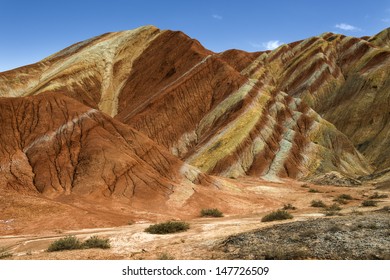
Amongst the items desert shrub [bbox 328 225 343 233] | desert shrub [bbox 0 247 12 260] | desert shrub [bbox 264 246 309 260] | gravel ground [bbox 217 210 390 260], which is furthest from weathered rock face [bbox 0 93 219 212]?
desert shrub [bbox 264 246 309 260]

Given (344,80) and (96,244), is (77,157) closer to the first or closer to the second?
(96,244)

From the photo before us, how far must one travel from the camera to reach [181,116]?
7369 cm

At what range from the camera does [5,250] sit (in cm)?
1653

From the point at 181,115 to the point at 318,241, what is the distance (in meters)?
62.4

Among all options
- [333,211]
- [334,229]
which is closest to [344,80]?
[333,211]

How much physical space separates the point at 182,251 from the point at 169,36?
94.7 meters

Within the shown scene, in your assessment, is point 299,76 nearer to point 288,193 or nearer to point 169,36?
point 169,36

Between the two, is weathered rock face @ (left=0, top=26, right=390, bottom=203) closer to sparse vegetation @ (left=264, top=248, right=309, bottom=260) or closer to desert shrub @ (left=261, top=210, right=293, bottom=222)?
desert shrub @ (left=261, top=210, right=293, bottom=222)

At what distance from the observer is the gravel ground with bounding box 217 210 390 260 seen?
436 inches

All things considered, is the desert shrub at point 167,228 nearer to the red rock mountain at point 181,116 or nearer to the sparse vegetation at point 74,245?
the sparse vegetation at point 74,245

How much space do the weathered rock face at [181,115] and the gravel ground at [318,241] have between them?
19611 mm

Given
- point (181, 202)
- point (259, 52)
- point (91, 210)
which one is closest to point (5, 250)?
point (91, 210)

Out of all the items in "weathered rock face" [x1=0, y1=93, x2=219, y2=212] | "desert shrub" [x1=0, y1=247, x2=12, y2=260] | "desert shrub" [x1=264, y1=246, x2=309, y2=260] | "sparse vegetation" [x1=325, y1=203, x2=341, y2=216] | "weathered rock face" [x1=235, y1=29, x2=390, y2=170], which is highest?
"weathered rock face" [x1=235, y1=29, x2=390, y2=170]

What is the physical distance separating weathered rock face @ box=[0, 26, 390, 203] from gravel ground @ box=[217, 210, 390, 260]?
19611 millimetres
